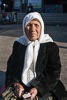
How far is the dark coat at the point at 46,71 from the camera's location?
2.47 meters

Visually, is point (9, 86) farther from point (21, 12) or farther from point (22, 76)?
point (21, 12)

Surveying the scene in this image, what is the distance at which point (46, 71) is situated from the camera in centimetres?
253

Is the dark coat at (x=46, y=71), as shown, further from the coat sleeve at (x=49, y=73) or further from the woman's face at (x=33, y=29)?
the woman's face at (x=33, y=29)

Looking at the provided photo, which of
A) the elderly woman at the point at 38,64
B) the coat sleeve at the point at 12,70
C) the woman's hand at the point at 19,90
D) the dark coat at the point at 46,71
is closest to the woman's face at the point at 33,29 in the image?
the elderly woman at the point at 38,64

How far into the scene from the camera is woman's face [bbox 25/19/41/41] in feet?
8.16

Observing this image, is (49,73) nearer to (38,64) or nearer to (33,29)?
(38,64)

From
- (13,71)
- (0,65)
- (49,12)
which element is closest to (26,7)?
(49,12)

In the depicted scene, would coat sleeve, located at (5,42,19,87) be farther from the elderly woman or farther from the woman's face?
the woman's face

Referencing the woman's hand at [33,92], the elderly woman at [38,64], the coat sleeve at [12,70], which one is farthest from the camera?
the coat sleeve at [12,70]

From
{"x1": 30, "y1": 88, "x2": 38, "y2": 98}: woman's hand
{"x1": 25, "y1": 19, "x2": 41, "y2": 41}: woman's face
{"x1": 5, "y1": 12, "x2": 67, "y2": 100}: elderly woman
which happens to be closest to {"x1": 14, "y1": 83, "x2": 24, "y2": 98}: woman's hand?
{"x1": 5, "y1": 12, "x2": 67, "y2": 100}: elderly woman

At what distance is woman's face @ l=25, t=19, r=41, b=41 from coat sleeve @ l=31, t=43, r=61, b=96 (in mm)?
188

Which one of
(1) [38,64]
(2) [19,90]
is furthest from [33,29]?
(2) [19,90]

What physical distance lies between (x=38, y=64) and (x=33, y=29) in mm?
412

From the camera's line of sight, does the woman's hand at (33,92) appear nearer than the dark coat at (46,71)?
Yes
